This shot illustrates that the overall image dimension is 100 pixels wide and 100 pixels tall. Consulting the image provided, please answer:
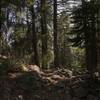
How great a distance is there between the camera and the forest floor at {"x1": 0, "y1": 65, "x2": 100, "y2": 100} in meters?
14.1

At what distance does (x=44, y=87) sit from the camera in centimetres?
1554

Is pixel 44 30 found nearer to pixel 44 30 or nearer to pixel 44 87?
pixel 44 30

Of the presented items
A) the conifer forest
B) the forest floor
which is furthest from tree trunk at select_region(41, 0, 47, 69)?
the forest floor

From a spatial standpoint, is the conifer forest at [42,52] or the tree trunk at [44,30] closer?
the conifer forest at [42,52]

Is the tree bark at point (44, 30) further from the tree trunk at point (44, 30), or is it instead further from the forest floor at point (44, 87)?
the forest floor at point (44, 87)

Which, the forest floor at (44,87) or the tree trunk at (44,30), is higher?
the tree trunk at (44,30)

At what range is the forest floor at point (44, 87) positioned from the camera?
14.1 metres

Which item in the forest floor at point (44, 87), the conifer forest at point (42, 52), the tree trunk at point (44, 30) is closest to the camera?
the forest floor at point (44, 87)

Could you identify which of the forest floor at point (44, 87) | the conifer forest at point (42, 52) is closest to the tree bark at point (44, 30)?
the conifer forest at point (42, 52)

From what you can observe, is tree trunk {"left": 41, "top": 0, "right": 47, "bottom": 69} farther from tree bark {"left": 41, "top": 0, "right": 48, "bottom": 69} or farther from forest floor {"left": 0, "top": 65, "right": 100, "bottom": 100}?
forest floor {"left": 0, "top": 65, "right": 100, "bottom": 100}

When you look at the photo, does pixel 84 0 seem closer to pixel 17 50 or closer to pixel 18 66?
pixel 17 50

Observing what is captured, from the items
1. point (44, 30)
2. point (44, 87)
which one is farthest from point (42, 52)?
point (44, 87)

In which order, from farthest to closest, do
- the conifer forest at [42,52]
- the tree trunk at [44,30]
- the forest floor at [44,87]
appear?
the tree trunk at [44,30], the conifer forest at [42,52], the forest floor at [44,87]

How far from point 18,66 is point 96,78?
427cm
